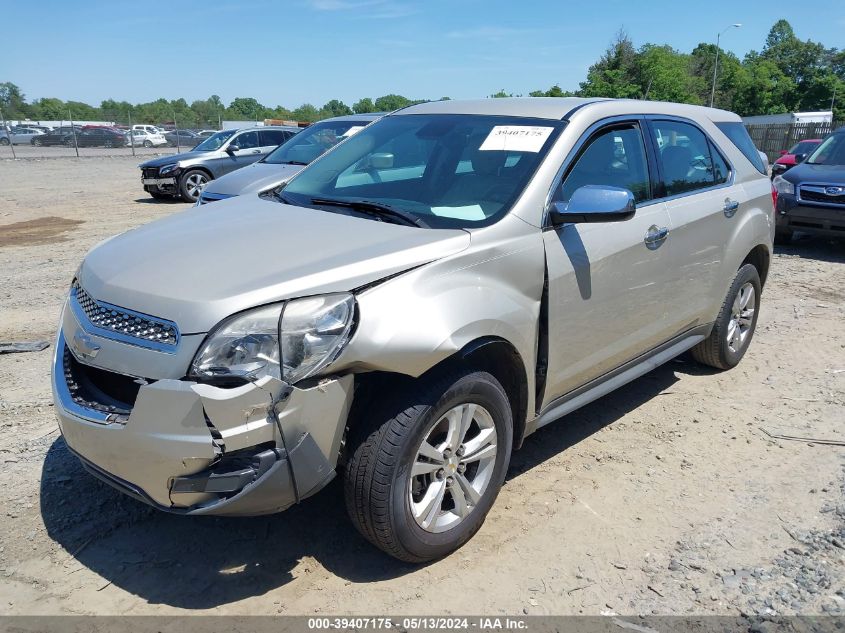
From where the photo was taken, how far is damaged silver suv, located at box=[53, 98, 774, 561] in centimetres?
247

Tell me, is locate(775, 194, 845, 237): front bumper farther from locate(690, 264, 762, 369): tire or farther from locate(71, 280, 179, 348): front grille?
locate(71, 280, 179, 348): front grille

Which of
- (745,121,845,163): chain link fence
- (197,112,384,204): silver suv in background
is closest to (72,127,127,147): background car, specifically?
(745,121,845,163): chain link fence

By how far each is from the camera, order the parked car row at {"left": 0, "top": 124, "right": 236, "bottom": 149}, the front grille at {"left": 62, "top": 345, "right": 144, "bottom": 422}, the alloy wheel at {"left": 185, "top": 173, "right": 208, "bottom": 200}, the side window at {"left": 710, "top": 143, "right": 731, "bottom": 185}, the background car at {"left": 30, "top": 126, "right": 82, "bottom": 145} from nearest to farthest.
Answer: the front grille at {"left": 62, "top": 345, "right": 144, "bottom": 422} → the side window at {"left": 710, "top": 143, "right": 731, "bottom": 185} → the alloy wheel at {"left": 185, "top": 173, "right": 208, "bottom": 200} → the parked car row at {"left": 0, "top": 124, "right": 236, "bottom": 149} → the background car at {"left": 30, "top": 126, "right": 82, "bottom": 145}

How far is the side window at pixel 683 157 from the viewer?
4254 mm

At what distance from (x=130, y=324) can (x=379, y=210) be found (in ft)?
4.18

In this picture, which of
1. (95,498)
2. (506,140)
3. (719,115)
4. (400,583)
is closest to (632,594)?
(400,583)

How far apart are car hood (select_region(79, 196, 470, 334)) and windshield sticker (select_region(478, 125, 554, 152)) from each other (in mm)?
773

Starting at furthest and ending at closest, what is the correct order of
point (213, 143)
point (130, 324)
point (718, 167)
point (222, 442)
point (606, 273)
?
point (213, 143) → point (718, 167) → point (606, 273) → point (130, 324) → point (222, 442)

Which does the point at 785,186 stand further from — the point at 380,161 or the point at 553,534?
the point at 553,534

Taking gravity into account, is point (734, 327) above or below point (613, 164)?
below

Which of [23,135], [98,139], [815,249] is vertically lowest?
[815,249]

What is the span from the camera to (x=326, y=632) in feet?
8.75

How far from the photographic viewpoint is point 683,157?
14.6 ft

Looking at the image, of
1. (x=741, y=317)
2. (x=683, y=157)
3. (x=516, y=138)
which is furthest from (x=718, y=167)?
(x=516, y=138)
